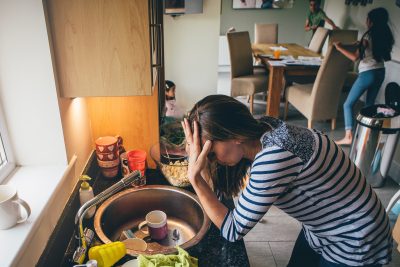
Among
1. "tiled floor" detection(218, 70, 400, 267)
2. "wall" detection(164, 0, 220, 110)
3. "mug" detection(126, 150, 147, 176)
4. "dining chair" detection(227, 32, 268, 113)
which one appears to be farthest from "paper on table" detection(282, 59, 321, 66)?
"mug" detection(126, 150, 147, 176)

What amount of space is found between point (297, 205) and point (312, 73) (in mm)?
3023

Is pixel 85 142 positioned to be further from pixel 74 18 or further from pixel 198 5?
pixel 198 5

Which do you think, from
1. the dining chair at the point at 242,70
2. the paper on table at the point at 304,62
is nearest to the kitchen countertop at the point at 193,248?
the paper on table at the point at 304,62

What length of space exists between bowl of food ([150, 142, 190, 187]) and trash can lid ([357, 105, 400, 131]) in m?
1.75

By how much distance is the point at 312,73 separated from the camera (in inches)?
146

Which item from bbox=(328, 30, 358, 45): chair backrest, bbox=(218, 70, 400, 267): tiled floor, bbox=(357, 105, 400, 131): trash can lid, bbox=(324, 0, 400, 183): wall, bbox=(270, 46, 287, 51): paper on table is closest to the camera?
bbox=(218, 70, 400, 267): tiled floor

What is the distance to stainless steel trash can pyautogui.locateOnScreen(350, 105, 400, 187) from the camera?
8.36 ft

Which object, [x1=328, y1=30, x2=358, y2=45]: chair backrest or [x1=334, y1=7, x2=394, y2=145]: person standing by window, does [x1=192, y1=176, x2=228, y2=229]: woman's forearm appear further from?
[x1=328, y1=30, x2=358, y2=45]: chair backrest

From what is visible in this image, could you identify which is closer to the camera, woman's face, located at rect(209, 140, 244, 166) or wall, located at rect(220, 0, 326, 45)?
woman's face, located at rect(209, 140, 244, 166)

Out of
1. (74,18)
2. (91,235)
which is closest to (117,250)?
(91,235)

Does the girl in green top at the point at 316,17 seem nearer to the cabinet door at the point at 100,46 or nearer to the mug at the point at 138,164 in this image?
the mug at the point at 138,164

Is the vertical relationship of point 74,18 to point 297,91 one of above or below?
above

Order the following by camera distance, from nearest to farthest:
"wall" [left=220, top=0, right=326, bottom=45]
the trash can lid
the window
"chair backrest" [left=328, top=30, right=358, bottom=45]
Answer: the window → the trash can lid → "chair backrest" [left=328, top=30, right=358, bottom=45] → "wall" [left=220, top=0, right=326, bottom=45]

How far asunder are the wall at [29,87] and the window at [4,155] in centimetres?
2
